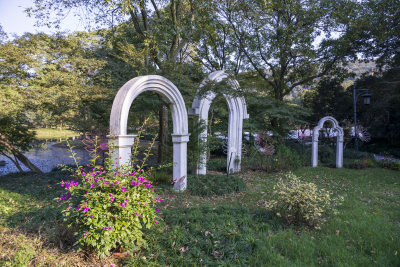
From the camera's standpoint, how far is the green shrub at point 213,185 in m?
5.88

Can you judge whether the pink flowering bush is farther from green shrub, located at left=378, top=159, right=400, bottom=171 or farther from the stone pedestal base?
green shrub, located at left=378, top=159, right=400, bottom=171

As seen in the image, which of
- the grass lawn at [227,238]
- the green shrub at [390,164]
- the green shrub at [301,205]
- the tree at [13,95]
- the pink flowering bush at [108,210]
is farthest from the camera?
the green shrub at [390,164]

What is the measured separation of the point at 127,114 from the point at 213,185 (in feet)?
9.34

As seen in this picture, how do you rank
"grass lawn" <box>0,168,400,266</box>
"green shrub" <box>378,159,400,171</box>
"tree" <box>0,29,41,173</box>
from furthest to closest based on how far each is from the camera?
"green shrub" <box>378,159,400,171</box> < "tree" <box>0,29,41,173</box> < "grass lawn" <box>0,168,400,266</box>

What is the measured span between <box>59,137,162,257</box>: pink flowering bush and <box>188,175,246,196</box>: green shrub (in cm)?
305

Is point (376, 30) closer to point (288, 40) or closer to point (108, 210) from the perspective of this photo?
point (288, 40)

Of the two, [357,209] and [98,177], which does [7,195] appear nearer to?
[98,177]

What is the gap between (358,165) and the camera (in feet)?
33.6

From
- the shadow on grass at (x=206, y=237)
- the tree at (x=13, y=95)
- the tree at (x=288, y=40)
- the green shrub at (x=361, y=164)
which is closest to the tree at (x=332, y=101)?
the tree at (x=288, y=40)

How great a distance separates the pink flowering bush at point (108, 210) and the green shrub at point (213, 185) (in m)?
3.05

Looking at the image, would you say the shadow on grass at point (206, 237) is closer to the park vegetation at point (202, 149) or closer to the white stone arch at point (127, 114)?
the park vegetation at point (202, 149)

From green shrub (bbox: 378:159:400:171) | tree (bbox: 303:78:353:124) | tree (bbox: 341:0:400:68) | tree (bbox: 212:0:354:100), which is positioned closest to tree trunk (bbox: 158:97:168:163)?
tree (bbox: 212:0:354:100)

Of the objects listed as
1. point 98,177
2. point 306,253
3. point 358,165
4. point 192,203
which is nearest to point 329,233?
point 306,253

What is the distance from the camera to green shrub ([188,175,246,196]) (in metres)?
5.88
